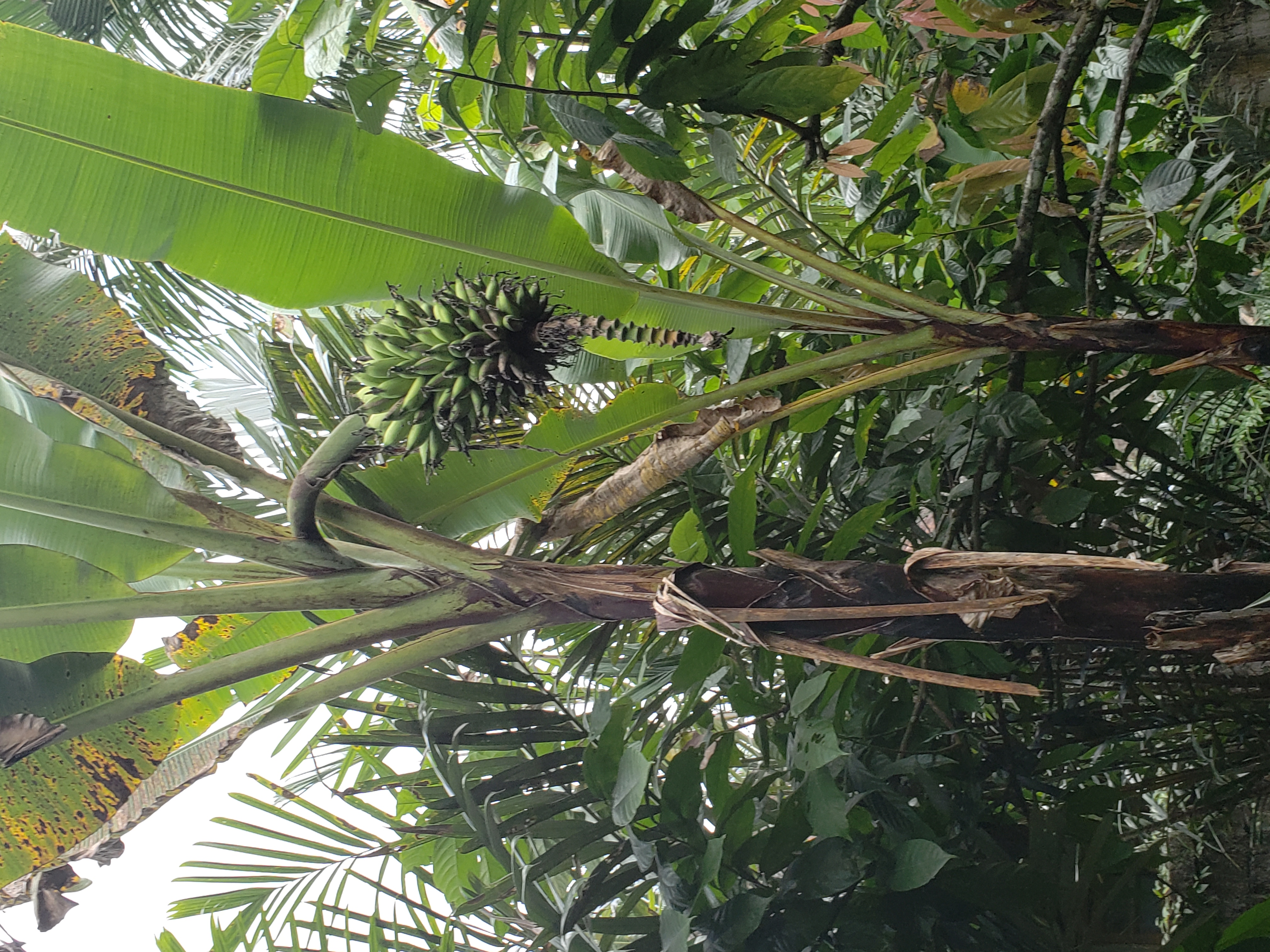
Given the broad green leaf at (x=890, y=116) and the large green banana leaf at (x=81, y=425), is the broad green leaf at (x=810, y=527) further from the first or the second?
the large green banana leaf at (x=81, y=425)

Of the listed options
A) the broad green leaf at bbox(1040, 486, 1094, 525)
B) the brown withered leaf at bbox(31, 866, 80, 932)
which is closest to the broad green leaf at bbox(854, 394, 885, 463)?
the broad green leaf at bbox(1040, 486, 1094, 525)

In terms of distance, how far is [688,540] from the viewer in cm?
101

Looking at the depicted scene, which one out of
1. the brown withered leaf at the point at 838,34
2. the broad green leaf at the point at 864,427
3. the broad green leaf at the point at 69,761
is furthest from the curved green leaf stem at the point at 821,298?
the broad green leaf at the point at 69,761

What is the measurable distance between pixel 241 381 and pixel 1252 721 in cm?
175

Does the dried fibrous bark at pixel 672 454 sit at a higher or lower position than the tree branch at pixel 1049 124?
lower

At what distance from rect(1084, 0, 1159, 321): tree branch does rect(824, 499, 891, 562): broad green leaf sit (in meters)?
0.32

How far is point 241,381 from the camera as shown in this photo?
1.41 meters

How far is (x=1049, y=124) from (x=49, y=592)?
1.17 m

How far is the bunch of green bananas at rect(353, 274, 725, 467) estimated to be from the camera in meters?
0.71

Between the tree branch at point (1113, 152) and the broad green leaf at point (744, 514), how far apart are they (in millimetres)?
409

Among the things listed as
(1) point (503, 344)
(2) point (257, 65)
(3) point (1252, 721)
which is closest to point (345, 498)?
(1) point (503, 344)

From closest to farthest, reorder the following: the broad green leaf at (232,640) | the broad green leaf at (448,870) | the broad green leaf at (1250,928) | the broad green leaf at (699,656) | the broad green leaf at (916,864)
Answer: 1. the broad green leaf at (1250,928)
2. the broad green leaf at (916,864)
3. the broad green leaf at (699,656)
4. the broad green leaf at (232,640)
5. the broad green leaf at (448,870)

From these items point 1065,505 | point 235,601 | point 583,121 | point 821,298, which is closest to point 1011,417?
point 1065,505

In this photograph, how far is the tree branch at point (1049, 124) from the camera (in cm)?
78
